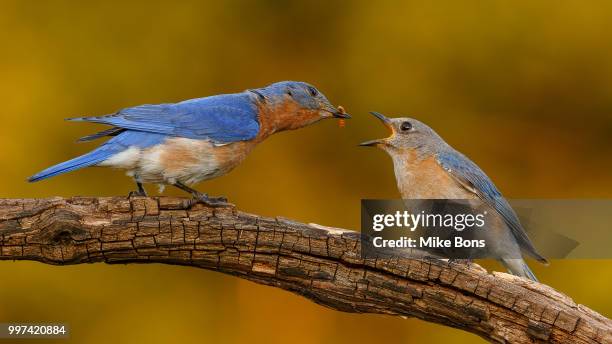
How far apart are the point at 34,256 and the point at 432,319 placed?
6.75 ft

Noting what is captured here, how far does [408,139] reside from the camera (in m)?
5.16

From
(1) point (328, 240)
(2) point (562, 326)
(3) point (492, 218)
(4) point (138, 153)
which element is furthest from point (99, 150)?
(2) point (562, 326)

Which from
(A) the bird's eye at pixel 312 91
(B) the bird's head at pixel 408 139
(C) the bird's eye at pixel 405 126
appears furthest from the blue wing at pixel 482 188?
(A) the bird's eye at pixel 312 91

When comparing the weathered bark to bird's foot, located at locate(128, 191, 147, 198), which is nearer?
the weathered bark

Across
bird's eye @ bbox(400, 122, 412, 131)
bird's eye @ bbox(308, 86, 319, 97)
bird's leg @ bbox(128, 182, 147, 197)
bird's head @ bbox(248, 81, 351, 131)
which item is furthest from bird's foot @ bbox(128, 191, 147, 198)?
bird's eye @ bbox(400, 122, 412, 131)

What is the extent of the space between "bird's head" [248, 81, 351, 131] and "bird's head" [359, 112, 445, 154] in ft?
1.03

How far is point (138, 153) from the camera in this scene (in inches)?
182

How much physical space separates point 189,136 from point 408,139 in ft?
4.38

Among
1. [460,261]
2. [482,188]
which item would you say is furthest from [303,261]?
[482,188]

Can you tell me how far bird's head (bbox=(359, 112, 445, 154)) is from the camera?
16.8ft

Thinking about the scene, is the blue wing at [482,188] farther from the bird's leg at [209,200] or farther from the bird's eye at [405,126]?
the bird's leg at [209,200]

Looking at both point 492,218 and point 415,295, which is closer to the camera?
point 415,295

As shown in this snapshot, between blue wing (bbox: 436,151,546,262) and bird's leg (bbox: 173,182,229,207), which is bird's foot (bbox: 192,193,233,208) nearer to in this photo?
bird's leg (bbox: 173,182,229,207)

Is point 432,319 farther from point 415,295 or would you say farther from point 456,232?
point 456,232
